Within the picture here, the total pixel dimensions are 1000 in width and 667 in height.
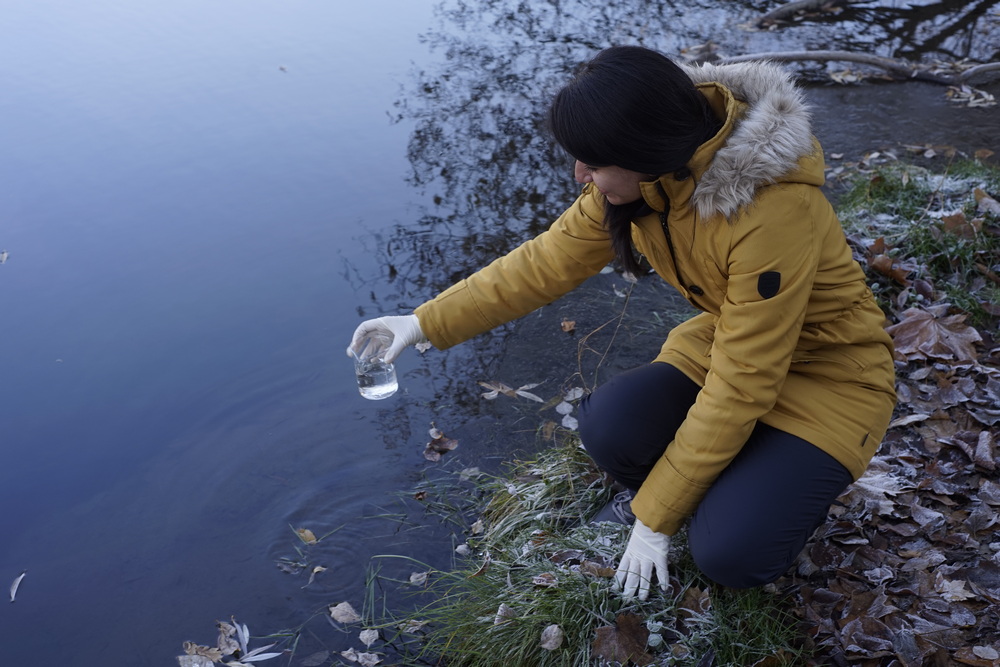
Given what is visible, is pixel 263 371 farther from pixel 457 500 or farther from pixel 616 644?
pixel 616 644

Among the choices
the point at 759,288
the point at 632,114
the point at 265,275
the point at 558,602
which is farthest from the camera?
the point at 265,275

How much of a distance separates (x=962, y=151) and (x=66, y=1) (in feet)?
36.2

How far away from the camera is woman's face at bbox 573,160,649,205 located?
7.66 ft

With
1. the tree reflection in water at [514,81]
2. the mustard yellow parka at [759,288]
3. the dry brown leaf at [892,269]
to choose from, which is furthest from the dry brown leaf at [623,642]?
the dry brown leaf at [892,269]

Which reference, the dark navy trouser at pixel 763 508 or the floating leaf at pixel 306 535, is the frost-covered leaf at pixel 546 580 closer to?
the dark navy trouser at pixel 763 508

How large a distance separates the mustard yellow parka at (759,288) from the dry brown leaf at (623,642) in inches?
13.5

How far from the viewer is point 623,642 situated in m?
2.59

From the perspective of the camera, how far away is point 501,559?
10.2 ft

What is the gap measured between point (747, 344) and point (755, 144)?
565mm

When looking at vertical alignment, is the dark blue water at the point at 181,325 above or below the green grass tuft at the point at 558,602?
above

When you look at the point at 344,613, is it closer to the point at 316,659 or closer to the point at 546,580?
the point at 316,659

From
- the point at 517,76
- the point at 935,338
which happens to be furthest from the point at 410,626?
the point at 517,76

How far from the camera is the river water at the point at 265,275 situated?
3533mm

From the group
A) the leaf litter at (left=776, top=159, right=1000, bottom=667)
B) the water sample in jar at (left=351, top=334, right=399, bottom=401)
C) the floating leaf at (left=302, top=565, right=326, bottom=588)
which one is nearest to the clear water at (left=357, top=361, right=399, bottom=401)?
the water sample in jar at (left=351, top=334, right=399, bottom=401)
